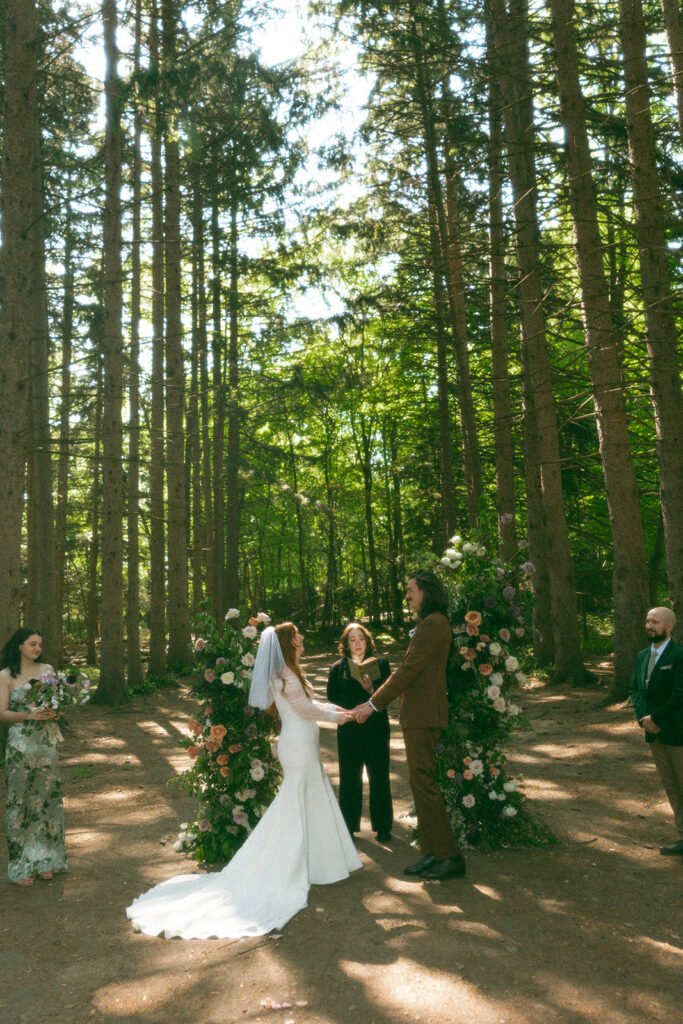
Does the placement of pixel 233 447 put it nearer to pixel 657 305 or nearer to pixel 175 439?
pixel 175 439

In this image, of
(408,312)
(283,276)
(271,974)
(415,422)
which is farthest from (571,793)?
(415,422)

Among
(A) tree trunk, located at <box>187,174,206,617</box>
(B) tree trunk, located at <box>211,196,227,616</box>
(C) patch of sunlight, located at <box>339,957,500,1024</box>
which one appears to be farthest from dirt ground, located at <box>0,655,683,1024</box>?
(A) tree trunk, located at <box>187,174,206,617</box>

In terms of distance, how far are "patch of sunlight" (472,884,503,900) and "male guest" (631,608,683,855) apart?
62.8 inches

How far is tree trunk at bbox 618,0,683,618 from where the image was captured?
379 inches

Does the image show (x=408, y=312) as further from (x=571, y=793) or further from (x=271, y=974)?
(x=271, y=974)

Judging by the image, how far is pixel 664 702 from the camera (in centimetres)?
642

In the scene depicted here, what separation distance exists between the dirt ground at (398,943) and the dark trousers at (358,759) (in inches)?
13.0

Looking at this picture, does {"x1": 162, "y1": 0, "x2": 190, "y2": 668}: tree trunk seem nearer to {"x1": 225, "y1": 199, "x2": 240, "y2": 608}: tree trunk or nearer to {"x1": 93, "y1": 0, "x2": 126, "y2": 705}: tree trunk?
{"x1": 225, "y1": 199, "x2": 240, "y2": 608}: tree trunk

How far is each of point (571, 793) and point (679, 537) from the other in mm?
3179

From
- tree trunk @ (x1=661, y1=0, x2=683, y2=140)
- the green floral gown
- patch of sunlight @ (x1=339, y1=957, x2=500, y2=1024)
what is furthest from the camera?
tree trunk @ (x1=661, y1=0, x2=683, y2=140)

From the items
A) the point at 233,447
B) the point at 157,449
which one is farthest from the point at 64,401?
the point at 233,447

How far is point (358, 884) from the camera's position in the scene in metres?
6.25

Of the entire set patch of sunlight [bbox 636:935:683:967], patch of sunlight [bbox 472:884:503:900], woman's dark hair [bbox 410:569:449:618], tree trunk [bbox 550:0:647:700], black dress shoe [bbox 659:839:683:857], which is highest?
tree trunk [bbox 550:0:647:700]

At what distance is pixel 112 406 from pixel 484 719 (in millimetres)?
10975
